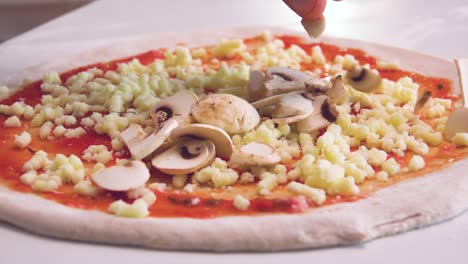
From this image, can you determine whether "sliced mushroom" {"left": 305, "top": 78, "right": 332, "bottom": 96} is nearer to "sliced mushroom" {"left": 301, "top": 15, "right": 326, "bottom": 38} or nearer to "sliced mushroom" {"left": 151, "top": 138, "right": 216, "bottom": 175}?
"sliced mushroom" {"left": 301, "top": 15, "right": 326, "bottom": 38}

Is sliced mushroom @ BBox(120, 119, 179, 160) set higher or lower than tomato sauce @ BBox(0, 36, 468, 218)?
higher

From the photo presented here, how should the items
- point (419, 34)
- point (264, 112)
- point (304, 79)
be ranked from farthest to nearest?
point (419, 34), point (304, 79), point (264, 112)

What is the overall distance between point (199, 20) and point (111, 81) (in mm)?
639

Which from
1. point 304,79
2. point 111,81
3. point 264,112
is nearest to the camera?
point 264,112

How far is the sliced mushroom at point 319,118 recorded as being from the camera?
1502 mm

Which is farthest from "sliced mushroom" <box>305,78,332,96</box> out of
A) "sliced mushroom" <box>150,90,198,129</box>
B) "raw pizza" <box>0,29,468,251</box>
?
"sliced mushroom" <box>150,90,198,129</box>

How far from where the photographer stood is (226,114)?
1.45 metres

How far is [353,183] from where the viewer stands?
51.5 inches

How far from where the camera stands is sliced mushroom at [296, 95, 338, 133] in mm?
1502

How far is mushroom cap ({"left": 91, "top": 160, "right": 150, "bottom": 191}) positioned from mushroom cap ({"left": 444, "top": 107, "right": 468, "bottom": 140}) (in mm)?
573

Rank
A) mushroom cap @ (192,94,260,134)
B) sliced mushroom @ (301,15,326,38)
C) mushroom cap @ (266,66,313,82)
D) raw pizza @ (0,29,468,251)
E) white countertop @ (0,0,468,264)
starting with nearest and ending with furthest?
Answer: raw pizza @ (0,29,468,251)
mushroom cap @ (192,94,260,134)
sliced mushroom @ (301,15,326,38)
mushroom cap @ (266,66,313,82)
white countertop @ (0,0,468,264)

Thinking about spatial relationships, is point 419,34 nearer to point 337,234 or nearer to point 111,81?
point 111,81

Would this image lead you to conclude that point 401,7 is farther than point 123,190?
Yes

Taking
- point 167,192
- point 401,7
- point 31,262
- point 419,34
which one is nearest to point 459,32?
point 419,34
